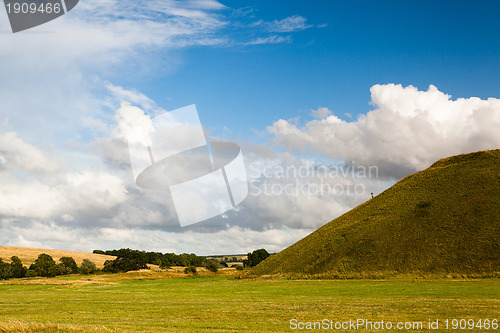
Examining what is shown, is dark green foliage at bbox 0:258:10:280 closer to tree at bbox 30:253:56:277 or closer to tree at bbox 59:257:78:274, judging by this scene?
tree at bbox 30:253:56:277

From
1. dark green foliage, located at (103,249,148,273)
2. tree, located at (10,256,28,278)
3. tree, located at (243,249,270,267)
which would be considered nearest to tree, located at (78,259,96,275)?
dark green foliage, located at (103,249,148,273)

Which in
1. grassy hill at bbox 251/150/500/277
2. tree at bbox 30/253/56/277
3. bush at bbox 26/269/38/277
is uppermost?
grassy hill at bbox 251/150/500/277

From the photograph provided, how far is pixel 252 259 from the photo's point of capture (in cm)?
15850

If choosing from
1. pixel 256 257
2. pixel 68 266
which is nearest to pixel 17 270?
pixel 68 266

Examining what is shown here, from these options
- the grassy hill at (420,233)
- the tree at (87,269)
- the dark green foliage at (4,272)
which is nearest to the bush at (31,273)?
the dark green foliage at (4,272)

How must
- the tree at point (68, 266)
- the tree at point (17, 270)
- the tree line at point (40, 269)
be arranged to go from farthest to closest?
1. the tree at point (68, 266)
2. the tree at point (17, 270)
3. the tree line at point (40, 269)

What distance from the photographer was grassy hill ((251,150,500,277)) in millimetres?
77500

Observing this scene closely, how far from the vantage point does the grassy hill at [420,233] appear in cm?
7750

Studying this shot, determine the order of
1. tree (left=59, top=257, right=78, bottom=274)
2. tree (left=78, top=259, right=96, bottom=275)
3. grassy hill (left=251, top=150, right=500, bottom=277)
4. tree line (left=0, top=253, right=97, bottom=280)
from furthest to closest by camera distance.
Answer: tree (left=78, top=259, right=96, bottom=275)
tree (left=59, top=257, right=78, bottom=274)
tree line (left=0, top=253, right=97, bottom=280)
grassy hill (left=251, top=150, right=500, bottom=277)

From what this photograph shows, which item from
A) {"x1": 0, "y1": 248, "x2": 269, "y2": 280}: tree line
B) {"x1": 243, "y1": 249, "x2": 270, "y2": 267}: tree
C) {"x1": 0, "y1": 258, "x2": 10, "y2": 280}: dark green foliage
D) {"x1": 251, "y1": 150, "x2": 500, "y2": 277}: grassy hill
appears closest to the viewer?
{"x1": 251, "y1": 150, "x2": 500, "y2": 277}: grassy hill

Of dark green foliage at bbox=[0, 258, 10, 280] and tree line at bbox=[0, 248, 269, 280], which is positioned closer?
dark green foliage at bbox=[0, 258, 10, 280]

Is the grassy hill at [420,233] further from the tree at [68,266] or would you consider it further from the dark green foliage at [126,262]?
the tree at [68,266]

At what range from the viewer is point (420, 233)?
8694 centimetres

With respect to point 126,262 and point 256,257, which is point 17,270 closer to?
point 126,262
